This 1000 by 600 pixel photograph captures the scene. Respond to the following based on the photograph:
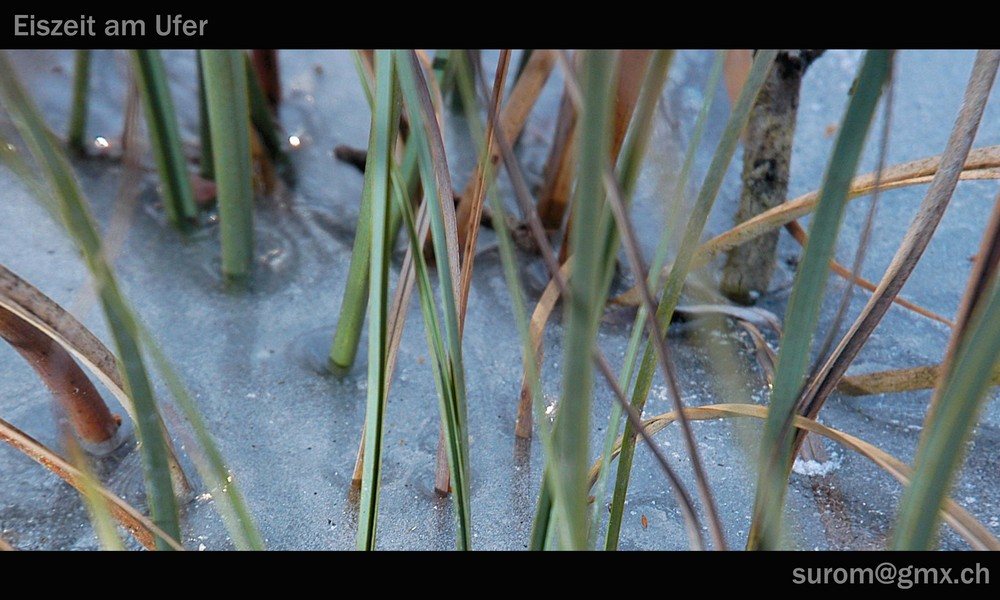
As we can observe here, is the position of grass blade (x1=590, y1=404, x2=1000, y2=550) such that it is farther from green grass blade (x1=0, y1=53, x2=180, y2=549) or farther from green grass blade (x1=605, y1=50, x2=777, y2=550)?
green grass blade (x1=0, y1=53, x2=180, y2=549)

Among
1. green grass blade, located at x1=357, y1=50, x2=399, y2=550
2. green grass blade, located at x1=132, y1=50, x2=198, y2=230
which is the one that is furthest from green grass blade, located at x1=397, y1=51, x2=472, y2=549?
green grass blade, located at x1=132, y1=50, x2=198, y2=230

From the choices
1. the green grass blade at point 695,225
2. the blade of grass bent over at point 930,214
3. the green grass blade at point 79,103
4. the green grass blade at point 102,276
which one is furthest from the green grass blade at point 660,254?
the green grass blade at point 79,103

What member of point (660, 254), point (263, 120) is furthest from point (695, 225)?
point (263, 120)

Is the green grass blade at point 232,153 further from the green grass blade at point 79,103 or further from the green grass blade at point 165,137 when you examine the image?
the green grass blade at point 79,103

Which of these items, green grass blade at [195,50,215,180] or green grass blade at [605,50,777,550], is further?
green grass blade at [195,50,215,180]

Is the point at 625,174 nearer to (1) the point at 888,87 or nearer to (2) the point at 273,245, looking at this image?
(1) the point at 888,87

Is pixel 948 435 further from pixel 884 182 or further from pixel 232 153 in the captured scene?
pixel 232 153
